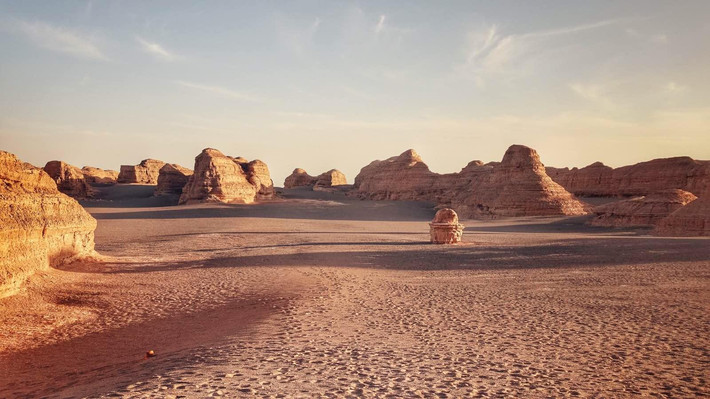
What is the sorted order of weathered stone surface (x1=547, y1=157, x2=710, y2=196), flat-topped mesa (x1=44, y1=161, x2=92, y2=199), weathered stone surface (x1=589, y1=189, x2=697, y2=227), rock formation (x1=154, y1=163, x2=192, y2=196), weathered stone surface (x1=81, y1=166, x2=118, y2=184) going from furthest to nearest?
1. weathered stone surface (x1=81, y1=166, x2=118, y2=184)
2. rock formation (x1=154, y1=163, x2=192, y2=196)
3. flat-topped mesa (x1=44, y1=161, x2=92, y2=199)
4. weathered stone surface (x1=547, y1=157, x2=710, y2=196)
5. weathered stone surface (x1=589, y1=189, x2=697, y2=227)

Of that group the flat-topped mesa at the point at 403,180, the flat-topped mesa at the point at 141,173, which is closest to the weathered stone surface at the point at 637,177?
the flat-topped mesa at the point at 403,180

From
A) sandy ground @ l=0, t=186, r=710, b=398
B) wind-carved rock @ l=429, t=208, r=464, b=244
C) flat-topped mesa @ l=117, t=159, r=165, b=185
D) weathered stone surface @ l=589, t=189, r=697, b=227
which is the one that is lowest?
sandy ground @ l=0, t=186, r=710, b=398

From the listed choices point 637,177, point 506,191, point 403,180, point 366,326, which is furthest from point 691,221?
point 403,180

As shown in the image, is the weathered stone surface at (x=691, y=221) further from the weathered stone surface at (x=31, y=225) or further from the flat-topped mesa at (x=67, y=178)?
the flat-topped mesa at (x=67, y=178)

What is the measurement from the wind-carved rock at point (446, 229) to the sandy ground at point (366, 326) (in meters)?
5.46

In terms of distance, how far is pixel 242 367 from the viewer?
20.8 ft

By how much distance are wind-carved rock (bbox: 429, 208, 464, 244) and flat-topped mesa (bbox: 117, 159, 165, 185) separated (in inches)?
2463

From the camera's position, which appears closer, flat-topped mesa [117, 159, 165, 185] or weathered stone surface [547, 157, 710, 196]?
weathered stone surface [547, 157, 710, 196]

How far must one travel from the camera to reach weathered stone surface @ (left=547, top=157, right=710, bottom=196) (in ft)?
167

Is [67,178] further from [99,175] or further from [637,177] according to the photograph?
[637,177]

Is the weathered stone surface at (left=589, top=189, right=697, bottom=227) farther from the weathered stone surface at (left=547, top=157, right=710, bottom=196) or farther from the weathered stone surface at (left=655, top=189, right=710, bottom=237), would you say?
the weathered stone surface at (left=547, top=157, right=710, bottom=196)

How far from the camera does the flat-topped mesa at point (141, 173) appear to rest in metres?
72.7

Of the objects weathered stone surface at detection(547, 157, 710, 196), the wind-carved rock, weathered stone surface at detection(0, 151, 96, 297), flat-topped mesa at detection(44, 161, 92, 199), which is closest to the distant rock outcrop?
weathered stone surface at detection(547, 157, 710, 196)

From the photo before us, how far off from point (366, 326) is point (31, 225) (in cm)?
946
